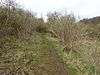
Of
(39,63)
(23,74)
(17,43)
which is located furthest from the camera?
(17,43)

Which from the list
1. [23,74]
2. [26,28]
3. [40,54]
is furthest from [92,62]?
[26,28]

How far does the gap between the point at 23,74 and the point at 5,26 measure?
5861 millimetres

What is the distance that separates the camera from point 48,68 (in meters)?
9.91

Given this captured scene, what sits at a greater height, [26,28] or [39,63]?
[26,28]

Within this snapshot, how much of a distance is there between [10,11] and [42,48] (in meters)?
3.05

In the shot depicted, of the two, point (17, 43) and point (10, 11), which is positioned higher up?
point (10, 11)

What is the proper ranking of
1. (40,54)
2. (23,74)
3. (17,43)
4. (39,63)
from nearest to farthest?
(23,74)
(39,63)
(40,54)
(17,43)

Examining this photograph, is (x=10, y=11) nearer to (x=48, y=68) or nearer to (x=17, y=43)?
(x=17, y=43)

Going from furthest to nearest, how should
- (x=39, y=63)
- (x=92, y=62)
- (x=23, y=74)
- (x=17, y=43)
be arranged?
1. (x=17, y=43)
2. (x=39, y=63)
3. (x=92, y=62)
4. (x=23, y=74)

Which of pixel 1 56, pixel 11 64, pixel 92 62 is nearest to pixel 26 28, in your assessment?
pixel 1 56

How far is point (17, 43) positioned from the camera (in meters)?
14.1

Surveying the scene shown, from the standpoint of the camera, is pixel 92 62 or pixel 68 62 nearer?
pixel 92 62

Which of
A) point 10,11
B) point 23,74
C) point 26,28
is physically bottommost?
point 23,74

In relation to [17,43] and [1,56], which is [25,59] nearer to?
[1,56]
